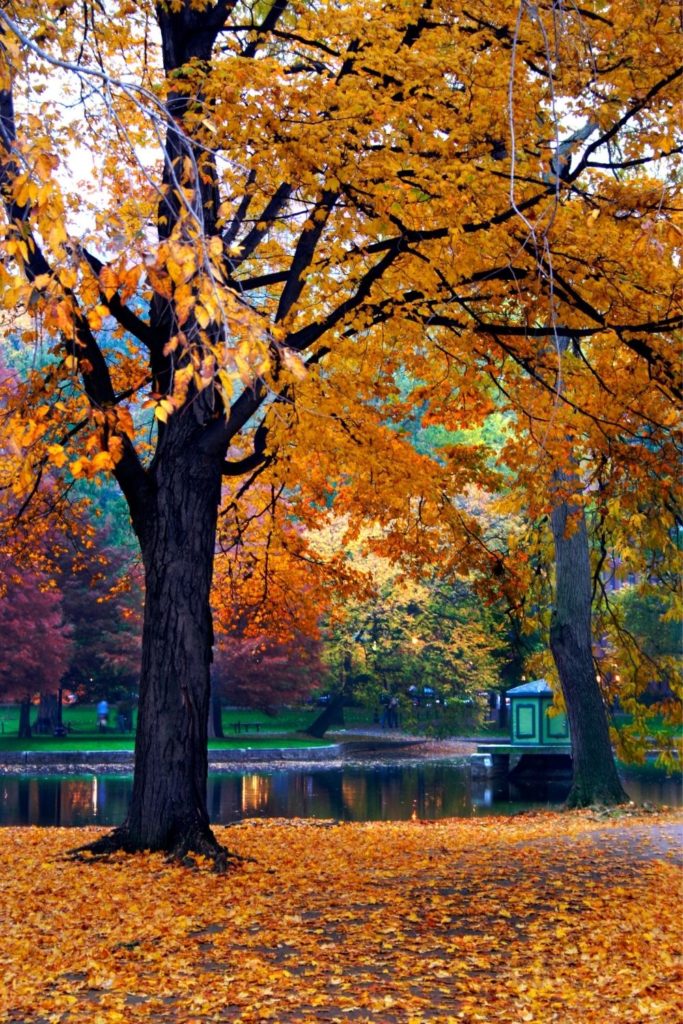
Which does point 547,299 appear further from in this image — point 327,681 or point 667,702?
point 327,681

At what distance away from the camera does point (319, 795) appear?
25188mm

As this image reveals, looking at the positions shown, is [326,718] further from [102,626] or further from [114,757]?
[114,757]

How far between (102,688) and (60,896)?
33.6 metres

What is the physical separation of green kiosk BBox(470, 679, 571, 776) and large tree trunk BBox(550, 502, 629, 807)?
49.8ft

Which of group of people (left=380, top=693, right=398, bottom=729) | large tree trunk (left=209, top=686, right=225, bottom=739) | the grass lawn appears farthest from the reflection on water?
group of people (left=380, top=693, right=398, bottom=729)

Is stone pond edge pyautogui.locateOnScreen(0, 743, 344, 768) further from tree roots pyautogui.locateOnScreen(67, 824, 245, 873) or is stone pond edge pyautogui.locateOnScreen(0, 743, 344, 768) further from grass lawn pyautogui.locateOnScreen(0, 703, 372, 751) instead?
tree roots pyautogui.locateOnScreen(67, 824, 245, 873)

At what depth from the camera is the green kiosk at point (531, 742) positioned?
31.6 m

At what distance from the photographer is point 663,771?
104 feet

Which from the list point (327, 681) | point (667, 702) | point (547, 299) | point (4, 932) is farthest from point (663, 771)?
point (4, 932)

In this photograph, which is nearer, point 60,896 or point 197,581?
point 60,896

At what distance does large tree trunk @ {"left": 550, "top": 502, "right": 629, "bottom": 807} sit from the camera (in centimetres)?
1642

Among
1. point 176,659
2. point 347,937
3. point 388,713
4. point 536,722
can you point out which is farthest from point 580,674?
point 388,713

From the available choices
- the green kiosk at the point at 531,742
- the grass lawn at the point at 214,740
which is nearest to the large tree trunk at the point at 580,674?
the green kiosk at the point at 531,742

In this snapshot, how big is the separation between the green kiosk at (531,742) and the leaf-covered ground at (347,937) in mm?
21703
